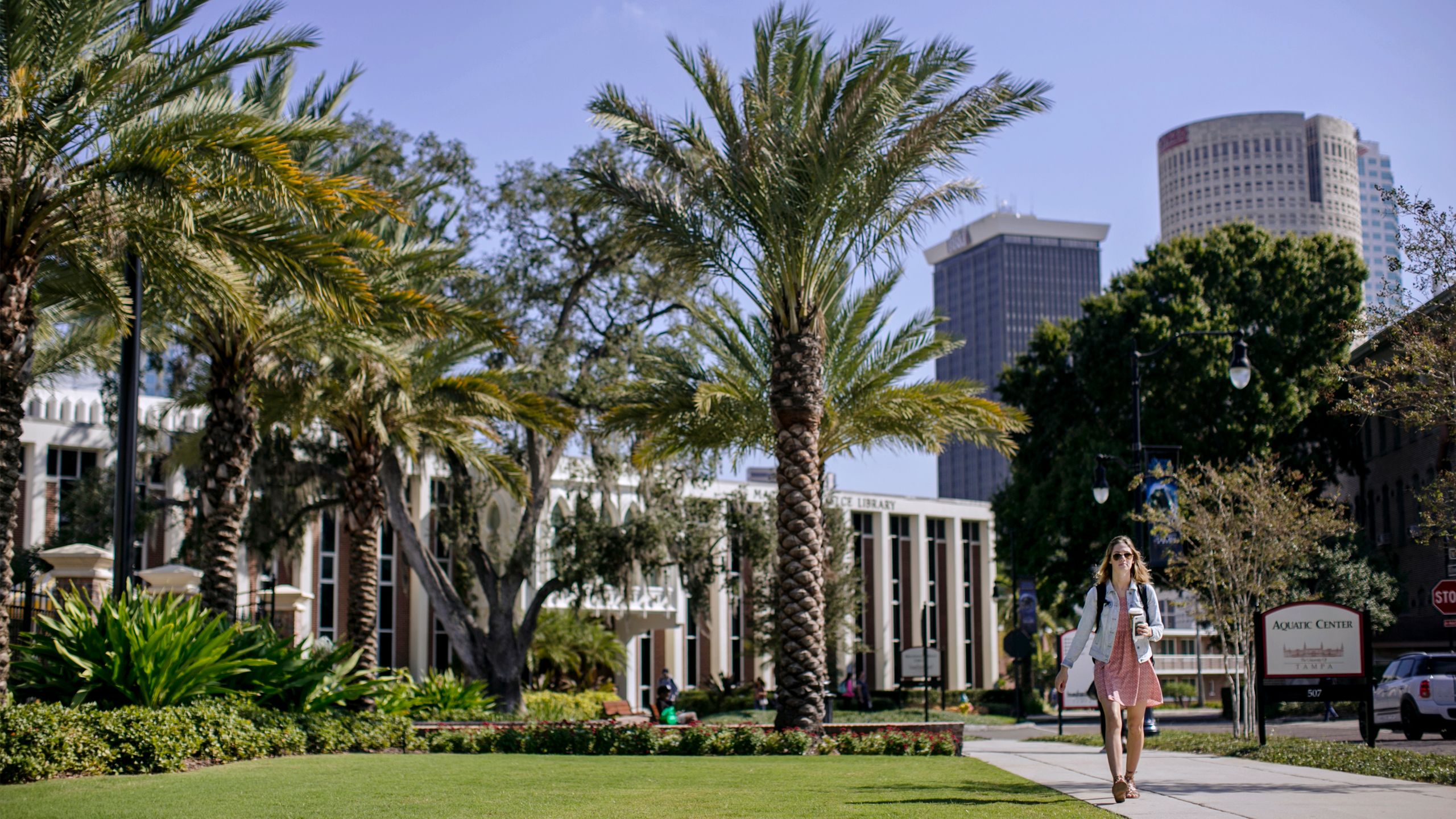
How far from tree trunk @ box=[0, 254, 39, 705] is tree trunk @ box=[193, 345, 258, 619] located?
18.7ft

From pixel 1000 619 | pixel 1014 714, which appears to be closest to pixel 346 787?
pixel 1014 714

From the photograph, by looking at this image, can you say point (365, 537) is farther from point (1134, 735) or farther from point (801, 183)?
point (1134, 735)

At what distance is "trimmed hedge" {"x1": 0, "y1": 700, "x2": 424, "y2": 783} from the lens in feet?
36.9

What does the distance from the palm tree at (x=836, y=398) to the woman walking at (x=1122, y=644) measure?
12.2m

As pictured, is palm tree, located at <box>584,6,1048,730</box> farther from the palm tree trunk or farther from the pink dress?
the pink dress

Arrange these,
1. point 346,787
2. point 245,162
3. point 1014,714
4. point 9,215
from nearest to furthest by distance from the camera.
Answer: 1. point 346,787
2. point 9,215
3. point 245,162
4. point 1014,714

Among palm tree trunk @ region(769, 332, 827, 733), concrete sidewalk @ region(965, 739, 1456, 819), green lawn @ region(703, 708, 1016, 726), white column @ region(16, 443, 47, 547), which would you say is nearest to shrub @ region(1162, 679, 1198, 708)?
green lawn @ region(703, 708, 1016, 726)

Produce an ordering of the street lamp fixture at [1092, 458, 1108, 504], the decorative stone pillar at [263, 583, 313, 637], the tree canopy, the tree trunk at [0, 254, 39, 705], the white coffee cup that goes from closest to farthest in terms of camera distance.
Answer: the white coffee cup < the tree trunk at [0, 254, 39, 705] < the street lamp fixture at [1092, 458, 1108, 504] < the decorative stone pillar at [263, 583, 313, 637] < the tree canopy

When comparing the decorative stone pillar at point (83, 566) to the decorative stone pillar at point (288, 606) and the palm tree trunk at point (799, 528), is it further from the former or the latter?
the palm tree trunk at point (799, 528)

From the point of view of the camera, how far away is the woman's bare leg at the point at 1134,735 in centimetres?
926

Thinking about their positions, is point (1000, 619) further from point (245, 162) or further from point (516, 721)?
point (245, 162)

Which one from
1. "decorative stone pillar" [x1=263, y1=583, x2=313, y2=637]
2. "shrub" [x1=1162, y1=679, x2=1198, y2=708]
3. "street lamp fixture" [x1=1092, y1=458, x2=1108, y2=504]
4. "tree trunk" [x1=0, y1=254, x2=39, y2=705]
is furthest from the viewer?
"shrub" [x1=1162, y1=679, x2=1198, y2=708]

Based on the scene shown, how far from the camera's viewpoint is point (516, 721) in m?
19.7

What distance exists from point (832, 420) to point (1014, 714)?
2162 centimetres
